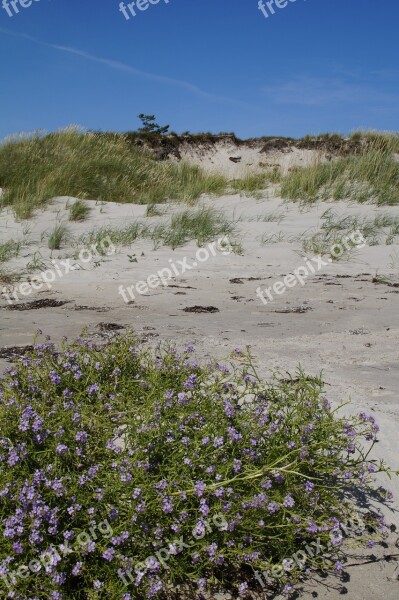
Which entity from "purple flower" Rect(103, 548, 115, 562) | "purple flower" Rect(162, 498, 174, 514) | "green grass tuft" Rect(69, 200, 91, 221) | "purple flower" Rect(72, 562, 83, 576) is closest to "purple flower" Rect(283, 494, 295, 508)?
"purple flower" Rect(162, 498, 174, 514)

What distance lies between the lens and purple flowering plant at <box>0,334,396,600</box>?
2.12 meters

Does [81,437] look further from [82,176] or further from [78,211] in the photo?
[82,176]

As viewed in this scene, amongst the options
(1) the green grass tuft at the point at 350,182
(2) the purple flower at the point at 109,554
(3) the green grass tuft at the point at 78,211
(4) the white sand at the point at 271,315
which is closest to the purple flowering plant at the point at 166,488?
(2) the purple flower at the point at 109,554

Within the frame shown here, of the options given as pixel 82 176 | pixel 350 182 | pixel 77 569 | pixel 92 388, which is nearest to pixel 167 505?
pixel 77 569

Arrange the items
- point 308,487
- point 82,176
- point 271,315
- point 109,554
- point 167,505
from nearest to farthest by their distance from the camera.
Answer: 1. point 109,554
2. point 167,505
3. point 308,487
4. point 271,315
5. point 82,176

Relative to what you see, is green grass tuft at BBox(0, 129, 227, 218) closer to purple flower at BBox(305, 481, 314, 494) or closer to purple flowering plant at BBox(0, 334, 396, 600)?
purple flowering plant at BBox(0, 334, 396, 600)

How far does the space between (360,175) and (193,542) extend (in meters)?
10.8

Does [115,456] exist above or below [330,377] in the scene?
above

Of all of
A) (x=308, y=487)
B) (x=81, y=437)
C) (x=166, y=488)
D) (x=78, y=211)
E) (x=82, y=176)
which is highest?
(x=82, y=176)

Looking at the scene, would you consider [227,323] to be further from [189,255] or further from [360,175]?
[360,175]

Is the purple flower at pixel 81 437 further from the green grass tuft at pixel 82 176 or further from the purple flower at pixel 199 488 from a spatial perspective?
the green grass tuft at pixel 82 176

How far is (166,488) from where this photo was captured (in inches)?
90.4

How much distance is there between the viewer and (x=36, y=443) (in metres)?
2.53

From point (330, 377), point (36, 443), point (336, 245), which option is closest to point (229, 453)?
point (36, 443)
